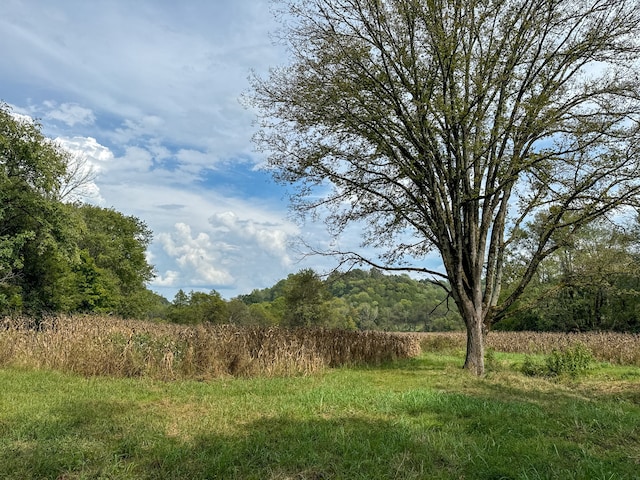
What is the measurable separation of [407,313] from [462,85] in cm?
7050

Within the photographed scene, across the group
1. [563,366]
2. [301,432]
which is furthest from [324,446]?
[563,366]

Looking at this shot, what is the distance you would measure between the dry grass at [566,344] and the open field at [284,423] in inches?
335

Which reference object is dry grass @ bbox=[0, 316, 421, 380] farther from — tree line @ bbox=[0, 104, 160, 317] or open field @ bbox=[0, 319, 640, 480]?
tree line @ bbox=[0, 104, 160, 317]

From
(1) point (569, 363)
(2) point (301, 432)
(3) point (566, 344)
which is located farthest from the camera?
(3) point (566, 344)

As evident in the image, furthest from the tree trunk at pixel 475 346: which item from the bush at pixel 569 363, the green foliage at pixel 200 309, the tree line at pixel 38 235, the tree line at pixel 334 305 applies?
the green foliage at pixel 200 309

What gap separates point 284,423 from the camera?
5.79 meters

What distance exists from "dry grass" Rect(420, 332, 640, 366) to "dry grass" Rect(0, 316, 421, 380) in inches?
416

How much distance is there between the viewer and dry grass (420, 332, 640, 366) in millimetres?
18184

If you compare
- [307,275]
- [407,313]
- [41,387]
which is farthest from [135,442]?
[407,313]

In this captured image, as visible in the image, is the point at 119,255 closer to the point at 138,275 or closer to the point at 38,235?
the point at 138,275

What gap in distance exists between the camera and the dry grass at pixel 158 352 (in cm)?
1000

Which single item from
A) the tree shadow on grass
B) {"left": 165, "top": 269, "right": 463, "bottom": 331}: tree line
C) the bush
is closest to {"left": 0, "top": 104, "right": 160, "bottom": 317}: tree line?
{"left": 165, "top": 269, "right": 463, "bottom": 331}: tree line

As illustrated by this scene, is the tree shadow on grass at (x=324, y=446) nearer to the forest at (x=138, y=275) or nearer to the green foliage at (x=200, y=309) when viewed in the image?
the forest at (x=138, y=275)

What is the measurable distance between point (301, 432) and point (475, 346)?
28.2ft
